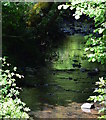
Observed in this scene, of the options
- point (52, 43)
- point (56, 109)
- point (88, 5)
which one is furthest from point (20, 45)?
point (88, 5)

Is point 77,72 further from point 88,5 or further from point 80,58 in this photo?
point 88,5

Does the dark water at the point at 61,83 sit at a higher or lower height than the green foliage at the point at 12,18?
lower

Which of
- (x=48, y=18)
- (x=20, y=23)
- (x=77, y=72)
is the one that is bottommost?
(x=77, y=72)

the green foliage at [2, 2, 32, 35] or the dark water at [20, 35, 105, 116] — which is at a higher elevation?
the green foliage at [2, 2, 32, 35]

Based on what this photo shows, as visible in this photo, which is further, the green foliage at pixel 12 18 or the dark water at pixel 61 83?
the green foliage at pixel 12 18

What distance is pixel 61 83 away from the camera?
9438mm

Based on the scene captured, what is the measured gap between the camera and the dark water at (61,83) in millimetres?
8094

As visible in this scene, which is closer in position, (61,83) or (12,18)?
(61,83)

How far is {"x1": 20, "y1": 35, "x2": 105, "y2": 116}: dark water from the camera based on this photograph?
809 cm

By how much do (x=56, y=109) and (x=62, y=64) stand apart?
4.98 meters

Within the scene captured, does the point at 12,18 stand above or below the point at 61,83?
above

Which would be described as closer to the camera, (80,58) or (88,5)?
(88,5)

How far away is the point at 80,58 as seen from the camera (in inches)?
534

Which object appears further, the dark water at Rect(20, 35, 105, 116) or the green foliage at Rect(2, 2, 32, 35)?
the green foliage at Rect(2, 2, 32, 35)
